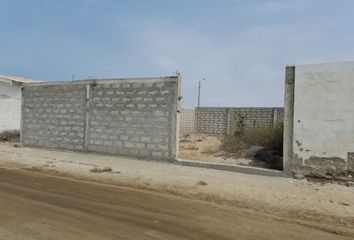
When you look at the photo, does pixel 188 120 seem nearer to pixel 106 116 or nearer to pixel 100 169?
pixel 106 116

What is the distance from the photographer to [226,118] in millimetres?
30375

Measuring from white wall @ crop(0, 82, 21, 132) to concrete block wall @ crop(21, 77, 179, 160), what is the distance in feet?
25.5

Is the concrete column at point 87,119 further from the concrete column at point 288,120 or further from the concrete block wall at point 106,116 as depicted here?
the concrete column at point 288,120

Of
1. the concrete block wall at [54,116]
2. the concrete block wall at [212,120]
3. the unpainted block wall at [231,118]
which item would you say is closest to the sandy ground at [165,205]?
the concrete block wall at [54,116]

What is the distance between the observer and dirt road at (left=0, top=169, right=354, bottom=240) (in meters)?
6.18

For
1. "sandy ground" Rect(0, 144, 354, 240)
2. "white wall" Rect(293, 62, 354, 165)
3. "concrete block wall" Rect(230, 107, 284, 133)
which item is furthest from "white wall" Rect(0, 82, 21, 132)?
"white wall" Rect(293, 62, 354, 165)

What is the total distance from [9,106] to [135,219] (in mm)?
21999

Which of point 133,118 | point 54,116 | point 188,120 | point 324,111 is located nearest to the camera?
point 324,111

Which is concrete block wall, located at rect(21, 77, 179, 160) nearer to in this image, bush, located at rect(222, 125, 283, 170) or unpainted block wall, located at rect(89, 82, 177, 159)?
unpainted block wall, located at rect(89, 82, 177, 159)

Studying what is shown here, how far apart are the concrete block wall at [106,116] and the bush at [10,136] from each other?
6.70 m

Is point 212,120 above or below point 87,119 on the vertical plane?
above

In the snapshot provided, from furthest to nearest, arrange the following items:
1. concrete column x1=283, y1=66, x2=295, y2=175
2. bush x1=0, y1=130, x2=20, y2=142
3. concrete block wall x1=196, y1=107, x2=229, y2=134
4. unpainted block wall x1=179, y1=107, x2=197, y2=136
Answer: concrete block wall x1=196, y1=107, x2=229, y2=134, unpainted block wall x1=179, y1=107, x2=197, y2=136, bush x1=0, y1=130, x2=20, y2=142, concrete column x1=283, y1=66, x2=295, y2=175

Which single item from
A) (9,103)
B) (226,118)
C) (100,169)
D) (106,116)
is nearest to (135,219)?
(100,169)

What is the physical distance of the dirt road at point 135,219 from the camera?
20.3 feet
